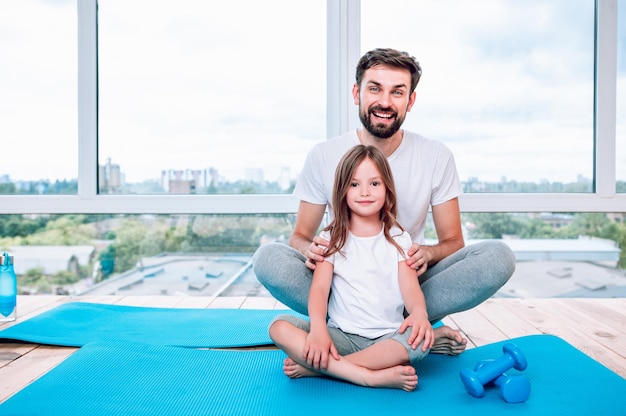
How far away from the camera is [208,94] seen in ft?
9.70

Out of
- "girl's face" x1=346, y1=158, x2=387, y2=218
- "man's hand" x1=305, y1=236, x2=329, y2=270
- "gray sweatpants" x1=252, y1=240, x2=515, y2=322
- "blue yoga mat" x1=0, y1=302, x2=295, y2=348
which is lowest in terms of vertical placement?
"blue yoga mat" x1=0, y1=302, x2=295, y2=348

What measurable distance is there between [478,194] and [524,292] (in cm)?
57

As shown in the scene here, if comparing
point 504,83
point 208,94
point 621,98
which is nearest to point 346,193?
point 208,94

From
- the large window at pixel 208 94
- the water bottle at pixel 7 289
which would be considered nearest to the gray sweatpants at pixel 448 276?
the water bottle at pixel 7 289

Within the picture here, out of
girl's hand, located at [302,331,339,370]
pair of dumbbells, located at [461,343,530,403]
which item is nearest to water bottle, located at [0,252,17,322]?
girl's hand, located at [302,331,339,370]

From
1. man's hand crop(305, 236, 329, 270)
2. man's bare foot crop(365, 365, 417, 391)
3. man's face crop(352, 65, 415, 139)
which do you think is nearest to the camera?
man's bare foot crop(365, 365, 417, 391)

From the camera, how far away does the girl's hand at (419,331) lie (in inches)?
60.8

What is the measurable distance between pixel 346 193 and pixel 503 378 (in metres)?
0.64

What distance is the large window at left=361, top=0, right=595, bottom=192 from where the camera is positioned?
114 inches

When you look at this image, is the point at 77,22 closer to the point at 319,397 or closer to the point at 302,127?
the point at 302,127

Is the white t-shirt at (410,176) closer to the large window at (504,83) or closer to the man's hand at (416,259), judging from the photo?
the man's hand at (416,259)

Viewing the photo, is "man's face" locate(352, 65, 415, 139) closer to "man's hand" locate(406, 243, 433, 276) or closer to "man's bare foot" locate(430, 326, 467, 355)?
"man's hand" locate(406, 243, 433, 276)

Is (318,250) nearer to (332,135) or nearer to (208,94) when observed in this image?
(332,135)

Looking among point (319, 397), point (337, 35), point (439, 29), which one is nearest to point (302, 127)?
point (337, 35)
